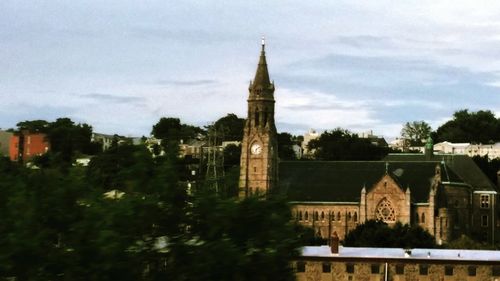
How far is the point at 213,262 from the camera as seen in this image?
76.5 ft

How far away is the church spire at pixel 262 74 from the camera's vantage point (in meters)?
120

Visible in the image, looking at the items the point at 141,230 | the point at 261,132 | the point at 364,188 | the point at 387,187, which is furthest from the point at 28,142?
the point at 141,230

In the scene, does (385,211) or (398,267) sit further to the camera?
(385,211)

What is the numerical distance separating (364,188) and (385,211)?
3.64 metres

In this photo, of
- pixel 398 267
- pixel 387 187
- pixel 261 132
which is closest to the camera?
pixel 398 267

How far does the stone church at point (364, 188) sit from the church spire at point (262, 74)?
0.11m

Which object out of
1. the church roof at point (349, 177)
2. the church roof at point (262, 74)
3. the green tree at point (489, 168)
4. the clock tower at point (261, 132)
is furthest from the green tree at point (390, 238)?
the green tree at point (489, 168)

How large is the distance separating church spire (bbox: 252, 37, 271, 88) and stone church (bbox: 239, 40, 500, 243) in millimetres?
112

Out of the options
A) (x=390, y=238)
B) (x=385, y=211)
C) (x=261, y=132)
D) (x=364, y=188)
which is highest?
(x=261, y=132)

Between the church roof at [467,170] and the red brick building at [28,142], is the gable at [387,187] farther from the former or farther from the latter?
the red brick building at [28,142]

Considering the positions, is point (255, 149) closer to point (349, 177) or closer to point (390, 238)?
point (349, 177)

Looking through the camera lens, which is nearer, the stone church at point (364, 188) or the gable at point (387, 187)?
the stone church at point (364, 188)

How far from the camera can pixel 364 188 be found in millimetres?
117062

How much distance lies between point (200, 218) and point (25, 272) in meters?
4.19
